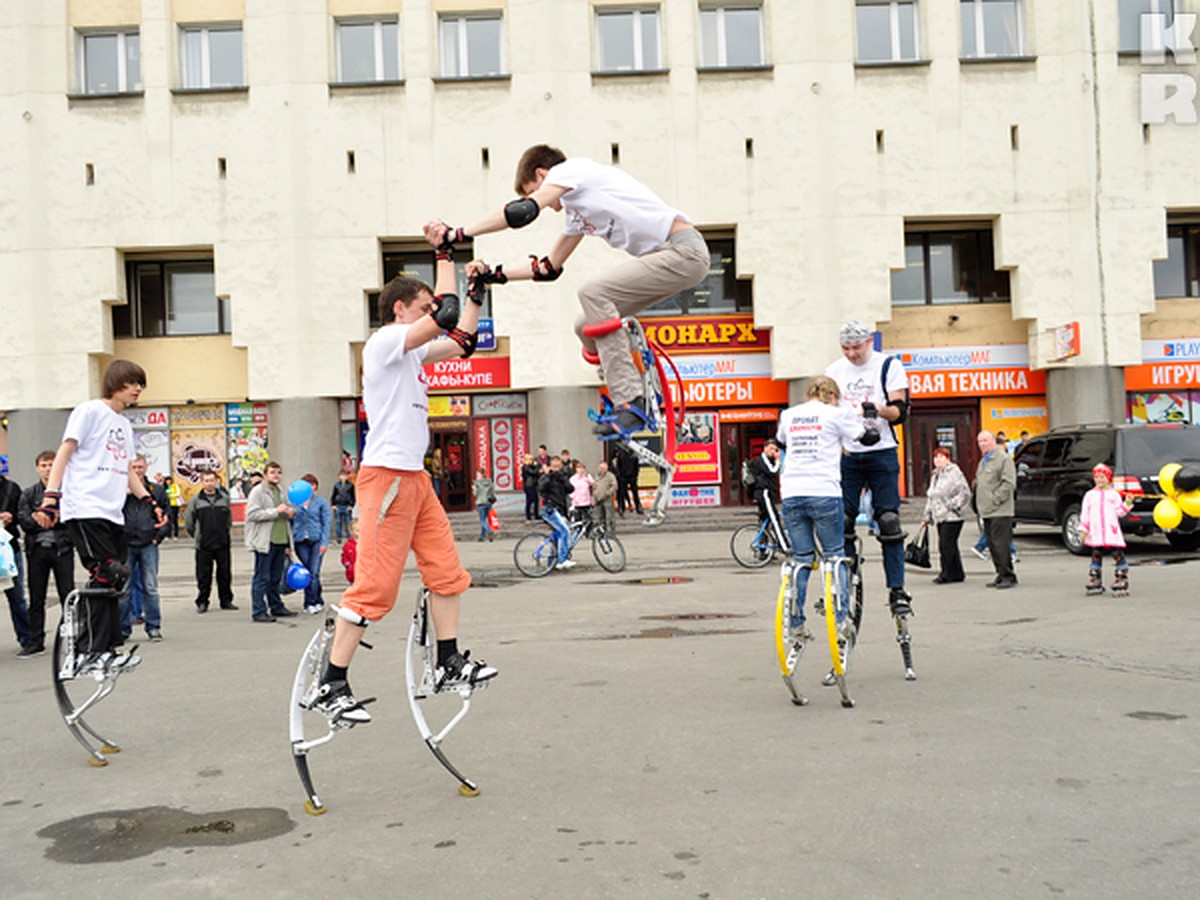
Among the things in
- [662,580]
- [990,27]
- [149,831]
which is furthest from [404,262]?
[149,831]

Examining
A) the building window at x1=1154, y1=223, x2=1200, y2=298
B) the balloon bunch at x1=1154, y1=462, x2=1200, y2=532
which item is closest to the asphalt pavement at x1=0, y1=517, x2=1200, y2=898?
the balloon bunch at x1=1154, y1=462, x2=1200, y2=532

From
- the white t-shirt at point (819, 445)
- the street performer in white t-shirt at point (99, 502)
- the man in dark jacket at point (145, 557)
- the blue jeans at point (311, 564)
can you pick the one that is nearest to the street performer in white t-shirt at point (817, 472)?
the white t-shirt at point (819, 445)

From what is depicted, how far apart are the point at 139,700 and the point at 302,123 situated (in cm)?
2500

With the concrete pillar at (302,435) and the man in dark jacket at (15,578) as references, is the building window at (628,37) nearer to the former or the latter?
the concrete pillar at (302,435)

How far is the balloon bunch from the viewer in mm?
11953

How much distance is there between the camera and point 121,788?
5.54 m

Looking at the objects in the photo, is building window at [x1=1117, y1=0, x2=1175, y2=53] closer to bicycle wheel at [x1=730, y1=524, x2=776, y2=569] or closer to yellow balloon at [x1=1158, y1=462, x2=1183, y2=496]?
bicycle wheel at [x1=730, y1=524, x2=776, y2=569]

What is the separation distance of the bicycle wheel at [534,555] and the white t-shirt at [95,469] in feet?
37.1

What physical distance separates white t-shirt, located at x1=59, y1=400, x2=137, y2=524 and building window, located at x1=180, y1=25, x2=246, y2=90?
2696 centimetres

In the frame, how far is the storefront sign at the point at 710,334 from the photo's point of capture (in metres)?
32.1

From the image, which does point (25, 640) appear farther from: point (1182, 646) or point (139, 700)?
point (1182, 646)

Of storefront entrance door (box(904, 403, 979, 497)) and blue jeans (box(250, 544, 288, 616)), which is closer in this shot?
blue jeans (box(250, 544, 288, 616))

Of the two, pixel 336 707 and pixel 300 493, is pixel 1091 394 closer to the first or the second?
pixel 300 493

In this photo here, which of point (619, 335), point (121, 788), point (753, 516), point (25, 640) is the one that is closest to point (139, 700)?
point (121, 788)
